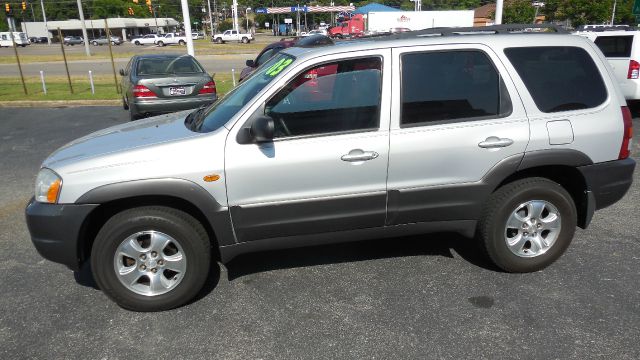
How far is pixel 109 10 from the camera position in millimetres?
89500

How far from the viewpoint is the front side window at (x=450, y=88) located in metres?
3.41

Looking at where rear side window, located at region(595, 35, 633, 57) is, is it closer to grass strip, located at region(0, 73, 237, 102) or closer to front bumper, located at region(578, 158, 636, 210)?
front bumper, located at region(578, 158, 636, 210)

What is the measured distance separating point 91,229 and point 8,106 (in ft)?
42.1

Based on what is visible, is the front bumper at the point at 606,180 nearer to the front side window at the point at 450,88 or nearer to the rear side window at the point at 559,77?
the rear side window at the point at 559,77

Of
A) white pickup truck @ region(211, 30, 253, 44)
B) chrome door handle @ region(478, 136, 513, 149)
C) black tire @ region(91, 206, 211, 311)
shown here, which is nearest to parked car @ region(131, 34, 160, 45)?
white pickup truck @ region(211, 30, 253, 44)

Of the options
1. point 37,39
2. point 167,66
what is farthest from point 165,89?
point 37,39

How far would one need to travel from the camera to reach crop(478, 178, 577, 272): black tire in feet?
11.7

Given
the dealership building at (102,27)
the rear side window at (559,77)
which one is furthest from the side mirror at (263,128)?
the dealership building at (102,27)

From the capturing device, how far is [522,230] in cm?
369

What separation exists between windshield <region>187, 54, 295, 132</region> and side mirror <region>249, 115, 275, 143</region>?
0.34 meters

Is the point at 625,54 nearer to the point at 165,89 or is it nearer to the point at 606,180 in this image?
the point at 606,180

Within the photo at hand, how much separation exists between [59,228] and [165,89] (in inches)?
264

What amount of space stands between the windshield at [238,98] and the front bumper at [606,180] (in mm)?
2438

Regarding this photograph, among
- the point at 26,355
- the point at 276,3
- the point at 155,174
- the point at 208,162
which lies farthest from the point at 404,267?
the point at 276,3
